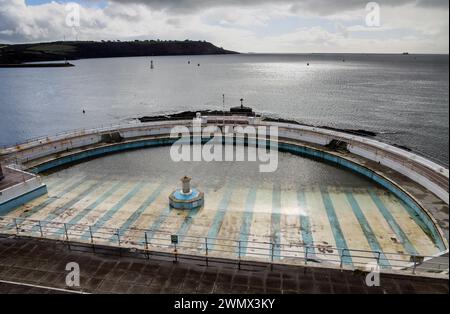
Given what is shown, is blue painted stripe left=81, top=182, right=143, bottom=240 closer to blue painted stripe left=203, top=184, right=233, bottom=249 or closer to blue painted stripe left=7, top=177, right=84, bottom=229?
blue painted stripe left=7, top=177, right=84, bottom=229

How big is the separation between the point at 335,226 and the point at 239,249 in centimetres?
867

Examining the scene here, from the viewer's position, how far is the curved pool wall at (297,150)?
827 inches

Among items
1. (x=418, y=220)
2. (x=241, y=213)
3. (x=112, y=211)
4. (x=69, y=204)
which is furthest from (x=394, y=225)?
(x=69, y=204)

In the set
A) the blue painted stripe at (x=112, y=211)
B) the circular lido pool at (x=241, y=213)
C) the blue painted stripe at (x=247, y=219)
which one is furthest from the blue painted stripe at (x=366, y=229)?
the blue painted stripe at (x=112, y=211)

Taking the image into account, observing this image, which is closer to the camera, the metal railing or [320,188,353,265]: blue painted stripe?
the metal railing

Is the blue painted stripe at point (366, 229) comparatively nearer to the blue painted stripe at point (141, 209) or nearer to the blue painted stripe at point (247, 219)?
the blue painted stripe at point (247, 219)

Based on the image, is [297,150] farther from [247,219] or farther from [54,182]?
[54,182]

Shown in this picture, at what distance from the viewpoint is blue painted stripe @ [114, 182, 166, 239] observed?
1838cm

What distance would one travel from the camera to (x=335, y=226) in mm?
18219

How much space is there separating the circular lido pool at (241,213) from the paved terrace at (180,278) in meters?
1.29

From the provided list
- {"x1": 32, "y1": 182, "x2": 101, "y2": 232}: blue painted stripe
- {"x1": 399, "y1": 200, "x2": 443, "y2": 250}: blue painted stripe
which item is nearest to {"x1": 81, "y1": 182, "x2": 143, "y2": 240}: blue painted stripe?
{"x1": 32, "y1": 182, "x2": 101, "y2": 232}: blue painted stripe

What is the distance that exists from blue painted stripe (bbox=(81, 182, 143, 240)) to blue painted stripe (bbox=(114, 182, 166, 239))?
4.19 ft
